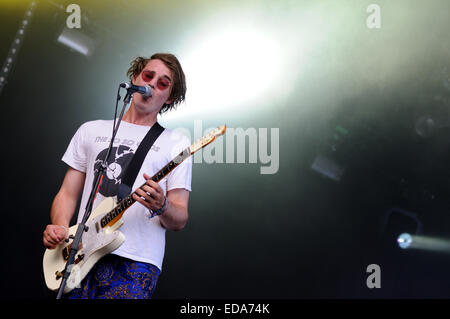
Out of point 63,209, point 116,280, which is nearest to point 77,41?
point 63,209

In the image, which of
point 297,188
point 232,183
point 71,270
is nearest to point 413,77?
point 297,188

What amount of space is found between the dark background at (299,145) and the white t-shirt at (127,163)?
194cm

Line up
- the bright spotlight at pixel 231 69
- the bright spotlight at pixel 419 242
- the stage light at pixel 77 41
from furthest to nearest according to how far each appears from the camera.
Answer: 1. the bright spotlight at pixel 419 242
2. the bright spotlight at pixel 231 69
3. the stage light at pixel 77 41

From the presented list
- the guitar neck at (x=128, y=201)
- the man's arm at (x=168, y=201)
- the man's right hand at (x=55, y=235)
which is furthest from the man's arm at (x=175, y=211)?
the man's right hand at (x=55, y=235)

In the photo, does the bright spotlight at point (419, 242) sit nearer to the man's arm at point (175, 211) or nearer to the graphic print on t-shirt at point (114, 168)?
the man's arm at point (175, 211)

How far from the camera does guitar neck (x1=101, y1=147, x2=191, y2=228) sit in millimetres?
1838

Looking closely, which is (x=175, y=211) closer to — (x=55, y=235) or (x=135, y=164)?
(x=135, y=164)

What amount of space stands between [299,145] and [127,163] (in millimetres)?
3033

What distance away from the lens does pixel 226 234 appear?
4617 mm

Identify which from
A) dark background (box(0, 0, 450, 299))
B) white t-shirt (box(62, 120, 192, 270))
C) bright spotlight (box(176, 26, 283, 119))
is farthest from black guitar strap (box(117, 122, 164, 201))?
bright spotlight (box(176, 26, 283, 119))

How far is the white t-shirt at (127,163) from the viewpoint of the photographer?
188 cm

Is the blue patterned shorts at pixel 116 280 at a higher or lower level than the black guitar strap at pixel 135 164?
lower

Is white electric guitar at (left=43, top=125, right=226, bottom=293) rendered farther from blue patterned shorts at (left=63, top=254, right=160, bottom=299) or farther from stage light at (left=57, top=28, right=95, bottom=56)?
stage light at (left=57, top=28, right=95, bottom=56)
